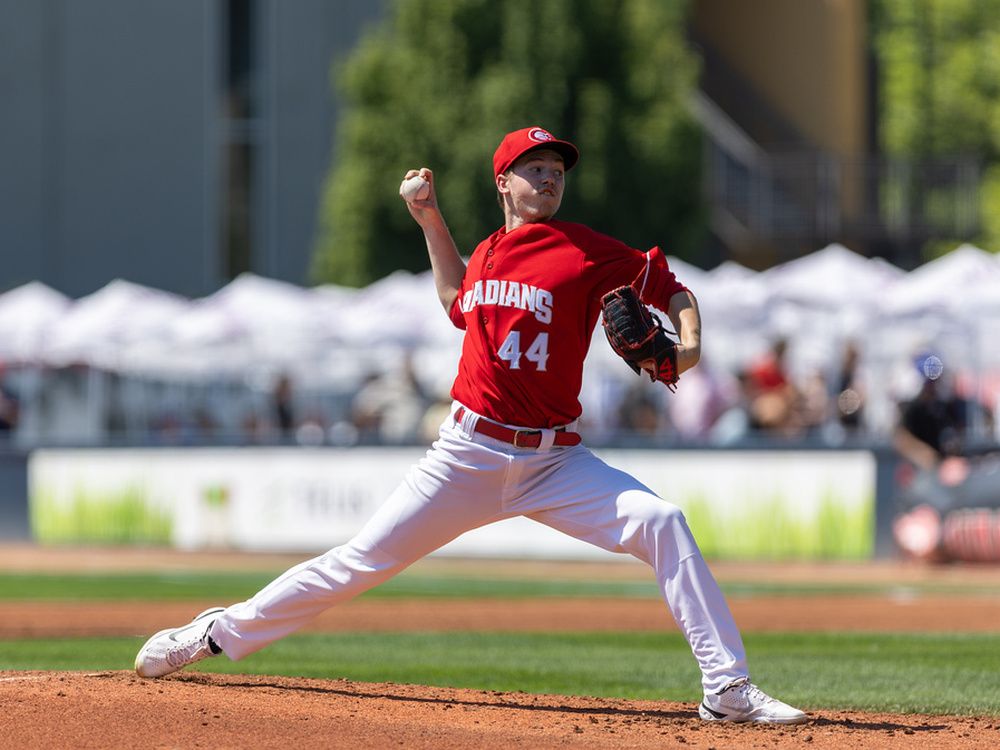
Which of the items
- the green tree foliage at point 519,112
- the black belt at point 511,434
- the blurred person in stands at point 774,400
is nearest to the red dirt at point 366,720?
the black belt at point 511,434

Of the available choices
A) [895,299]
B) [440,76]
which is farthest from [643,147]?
[895,299]

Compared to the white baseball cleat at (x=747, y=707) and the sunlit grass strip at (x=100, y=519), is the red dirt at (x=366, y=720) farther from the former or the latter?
the sunlit grass strip at (x=100, y=519)

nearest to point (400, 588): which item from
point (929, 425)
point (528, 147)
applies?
point (929, 425)

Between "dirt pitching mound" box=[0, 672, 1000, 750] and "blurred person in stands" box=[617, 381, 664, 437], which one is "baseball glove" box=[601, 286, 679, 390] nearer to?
"dirt pitching mound" box=[0, 672, 1000, 750]

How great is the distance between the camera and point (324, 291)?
88.1ft

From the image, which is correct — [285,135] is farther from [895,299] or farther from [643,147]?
[895,299]

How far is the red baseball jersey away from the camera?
661cm

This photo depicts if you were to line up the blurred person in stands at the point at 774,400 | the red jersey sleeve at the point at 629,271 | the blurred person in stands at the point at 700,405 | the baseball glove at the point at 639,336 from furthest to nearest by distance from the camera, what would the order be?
the blurred person in stands at the point at 700,405 → the blurred person in stands at the point at 774,400 → the red jersey sleeve at the point at 629,271 → the baseball glove at the point at 639,336

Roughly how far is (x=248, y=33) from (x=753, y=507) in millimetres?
19069

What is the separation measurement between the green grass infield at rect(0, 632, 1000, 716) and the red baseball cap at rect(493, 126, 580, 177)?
Answer: 2575 mm

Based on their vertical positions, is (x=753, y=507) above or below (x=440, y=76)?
below

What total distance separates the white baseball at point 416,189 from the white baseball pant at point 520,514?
0.94 meters

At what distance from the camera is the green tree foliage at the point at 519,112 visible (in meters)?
26.6

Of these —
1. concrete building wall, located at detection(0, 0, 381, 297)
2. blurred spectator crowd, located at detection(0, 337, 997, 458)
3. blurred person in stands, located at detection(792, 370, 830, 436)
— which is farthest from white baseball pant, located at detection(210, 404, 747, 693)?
concrete building wall, located at detection(0, 0, 381, 297)
